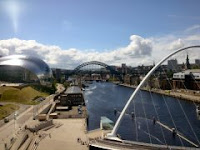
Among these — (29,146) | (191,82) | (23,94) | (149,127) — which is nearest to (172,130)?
(149,127)

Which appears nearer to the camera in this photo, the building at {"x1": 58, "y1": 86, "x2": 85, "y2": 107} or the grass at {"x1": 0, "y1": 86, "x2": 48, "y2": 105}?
the grass at {"x1": 0, "y1": 86, "x2": 48, "y2": 105}

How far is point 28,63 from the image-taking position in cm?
12125

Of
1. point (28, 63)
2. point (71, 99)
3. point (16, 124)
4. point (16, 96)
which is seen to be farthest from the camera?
point (28, 63)

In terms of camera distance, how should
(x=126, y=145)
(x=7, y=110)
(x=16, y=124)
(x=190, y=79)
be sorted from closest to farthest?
(x=126, y=145), (x=16, y=124), (x=7, y=110), (x=190, y=79)

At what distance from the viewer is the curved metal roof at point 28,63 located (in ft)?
380

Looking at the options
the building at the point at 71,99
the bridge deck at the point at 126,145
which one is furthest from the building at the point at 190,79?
the bridge deck at the point at 126,145

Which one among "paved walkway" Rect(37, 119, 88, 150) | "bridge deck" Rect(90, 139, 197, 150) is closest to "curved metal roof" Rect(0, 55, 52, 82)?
"paved walkway" Rect(37, 119, 88, 150)

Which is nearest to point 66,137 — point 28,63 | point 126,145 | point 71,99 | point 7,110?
point 126,145

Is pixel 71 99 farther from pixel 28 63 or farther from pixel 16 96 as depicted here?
pixel 28 63

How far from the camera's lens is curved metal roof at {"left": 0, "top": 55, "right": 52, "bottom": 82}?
115812mm

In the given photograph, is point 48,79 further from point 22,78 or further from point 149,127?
point 149,127

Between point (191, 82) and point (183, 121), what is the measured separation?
60.1 metres

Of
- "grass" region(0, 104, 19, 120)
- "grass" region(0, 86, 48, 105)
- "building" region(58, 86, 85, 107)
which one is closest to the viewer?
"grass" region(0, 104, 19, 120)

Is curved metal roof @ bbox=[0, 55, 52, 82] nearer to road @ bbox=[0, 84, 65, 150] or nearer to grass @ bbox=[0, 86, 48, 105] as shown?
grass @ bbox=[0, 86, 48, 105]
